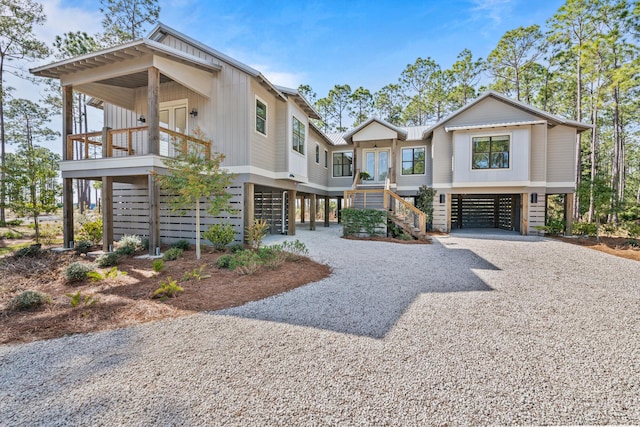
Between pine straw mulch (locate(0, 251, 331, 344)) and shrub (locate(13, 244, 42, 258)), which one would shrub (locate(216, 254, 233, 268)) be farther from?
shrub (locate(13, 244, 42, 258))

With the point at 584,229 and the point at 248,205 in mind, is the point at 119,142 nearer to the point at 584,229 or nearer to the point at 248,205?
the point at 248,205

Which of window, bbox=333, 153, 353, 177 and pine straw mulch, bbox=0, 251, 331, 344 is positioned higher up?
window, bbox=333, 153, 353, 177

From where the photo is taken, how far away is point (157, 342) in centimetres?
A: 315

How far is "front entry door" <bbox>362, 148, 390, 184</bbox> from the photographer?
16.8 m

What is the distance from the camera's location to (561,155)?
1324 centimetres

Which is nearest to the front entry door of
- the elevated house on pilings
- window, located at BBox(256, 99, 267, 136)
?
the elevated house on pilings

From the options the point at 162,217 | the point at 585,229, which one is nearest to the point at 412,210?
the point at 585,229

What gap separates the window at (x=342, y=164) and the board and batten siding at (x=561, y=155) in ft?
33.7

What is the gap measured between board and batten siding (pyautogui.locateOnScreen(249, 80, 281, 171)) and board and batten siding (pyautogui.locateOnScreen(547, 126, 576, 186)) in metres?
13.1

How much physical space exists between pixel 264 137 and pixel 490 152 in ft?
35.1

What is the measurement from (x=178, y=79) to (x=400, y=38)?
30.5ft

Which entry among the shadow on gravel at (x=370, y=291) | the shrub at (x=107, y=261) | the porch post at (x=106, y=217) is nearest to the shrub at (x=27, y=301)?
the shrub at (x=107, y=261)

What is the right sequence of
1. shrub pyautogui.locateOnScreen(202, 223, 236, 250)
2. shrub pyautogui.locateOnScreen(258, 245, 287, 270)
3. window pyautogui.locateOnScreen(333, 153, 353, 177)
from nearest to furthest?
shrub pyautogui.locateOnScreen(258, 245, 287, 270), shrub pyautogui.locateOnScreen(202, 223, 236, 250), window pyautogui.locateOnScreen(333, 153, 353, 177)

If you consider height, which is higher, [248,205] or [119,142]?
[119,142]
